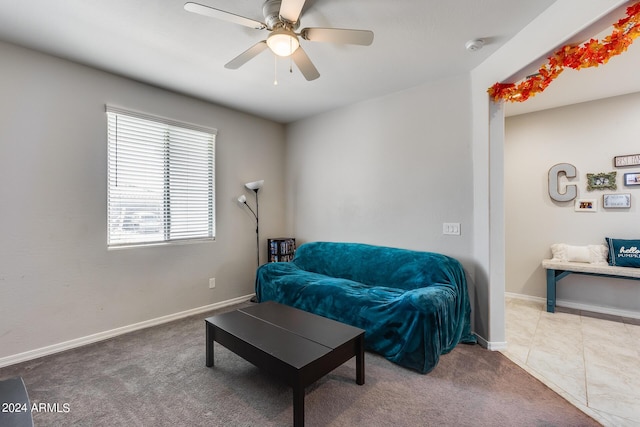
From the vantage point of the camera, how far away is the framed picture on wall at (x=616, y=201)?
326 centimetres

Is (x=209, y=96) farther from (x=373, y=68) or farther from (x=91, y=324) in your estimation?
(x=91, y=324)

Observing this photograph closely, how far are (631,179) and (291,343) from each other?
430 cm

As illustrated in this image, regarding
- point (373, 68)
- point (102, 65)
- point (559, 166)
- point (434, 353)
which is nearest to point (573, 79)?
point (559, 166)

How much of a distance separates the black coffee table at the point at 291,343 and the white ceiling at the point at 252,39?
2281mm

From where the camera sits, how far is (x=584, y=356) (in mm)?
2398

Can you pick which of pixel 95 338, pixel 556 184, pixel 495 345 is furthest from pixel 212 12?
pixel 556 184

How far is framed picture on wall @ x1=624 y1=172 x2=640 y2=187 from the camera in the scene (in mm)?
3217

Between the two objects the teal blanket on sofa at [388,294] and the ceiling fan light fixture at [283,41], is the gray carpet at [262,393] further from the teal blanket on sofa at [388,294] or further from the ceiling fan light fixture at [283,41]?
the ceiling fan light fixture at [283,41]

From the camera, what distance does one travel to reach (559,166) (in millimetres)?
3684

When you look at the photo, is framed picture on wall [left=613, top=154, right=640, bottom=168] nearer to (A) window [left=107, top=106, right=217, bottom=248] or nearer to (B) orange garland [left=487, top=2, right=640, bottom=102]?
(B) orange garland [left=487, top=2, right=640, bottom=102]

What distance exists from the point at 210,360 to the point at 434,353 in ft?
5.82

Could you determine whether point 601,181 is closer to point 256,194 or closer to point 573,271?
point 573,271

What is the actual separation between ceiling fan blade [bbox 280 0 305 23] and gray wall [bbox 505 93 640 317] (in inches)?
148

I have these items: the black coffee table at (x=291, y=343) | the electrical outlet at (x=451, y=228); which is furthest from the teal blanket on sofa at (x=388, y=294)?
the black coffee table at (x=291, y=343)
